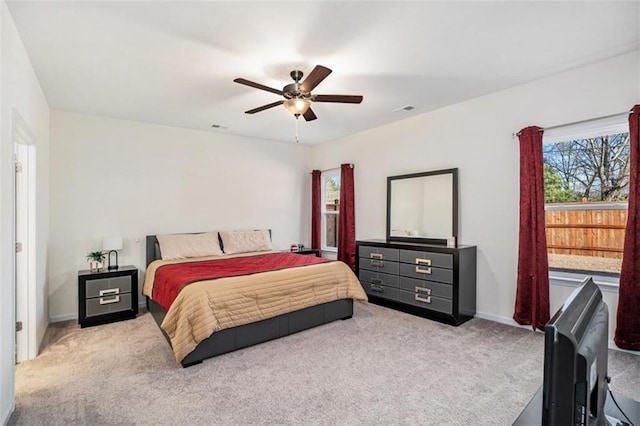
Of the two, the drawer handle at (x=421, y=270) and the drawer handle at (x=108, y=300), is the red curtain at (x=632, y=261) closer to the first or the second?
the drawer handle at (x=421, y=270)

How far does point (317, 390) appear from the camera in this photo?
235 centimetres

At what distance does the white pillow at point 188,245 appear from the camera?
14.5ft

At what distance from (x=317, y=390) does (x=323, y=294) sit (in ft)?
4.32

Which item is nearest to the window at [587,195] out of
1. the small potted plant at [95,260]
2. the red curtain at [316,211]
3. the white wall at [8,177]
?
the red curtain at [316,211]

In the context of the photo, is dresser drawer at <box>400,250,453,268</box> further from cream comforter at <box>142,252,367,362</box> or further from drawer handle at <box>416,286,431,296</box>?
cream comforter at <box>142,252,367,362</box>

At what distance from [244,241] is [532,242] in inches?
155

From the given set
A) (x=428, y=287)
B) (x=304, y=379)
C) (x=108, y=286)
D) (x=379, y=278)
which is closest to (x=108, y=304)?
(x=108, y=286)

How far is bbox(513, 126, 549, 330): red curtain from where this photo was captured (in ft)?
10.7

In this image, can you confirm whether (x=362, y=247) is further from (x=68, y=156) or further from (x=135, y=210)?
(x=68, y=156)

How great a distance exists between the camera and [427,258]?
3.94 metres

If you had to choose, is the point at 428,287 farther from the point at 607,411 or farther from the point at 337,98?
the point at 607,411

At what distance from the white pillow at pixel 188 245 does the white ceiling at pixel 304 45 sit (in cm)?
184

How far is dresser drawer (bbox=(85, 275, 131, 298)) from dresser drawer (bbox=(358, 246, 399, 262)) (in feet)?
10.4

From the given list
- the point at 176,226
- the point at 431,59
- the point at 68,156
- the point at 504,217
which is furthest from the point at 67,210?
the point at 504,217
